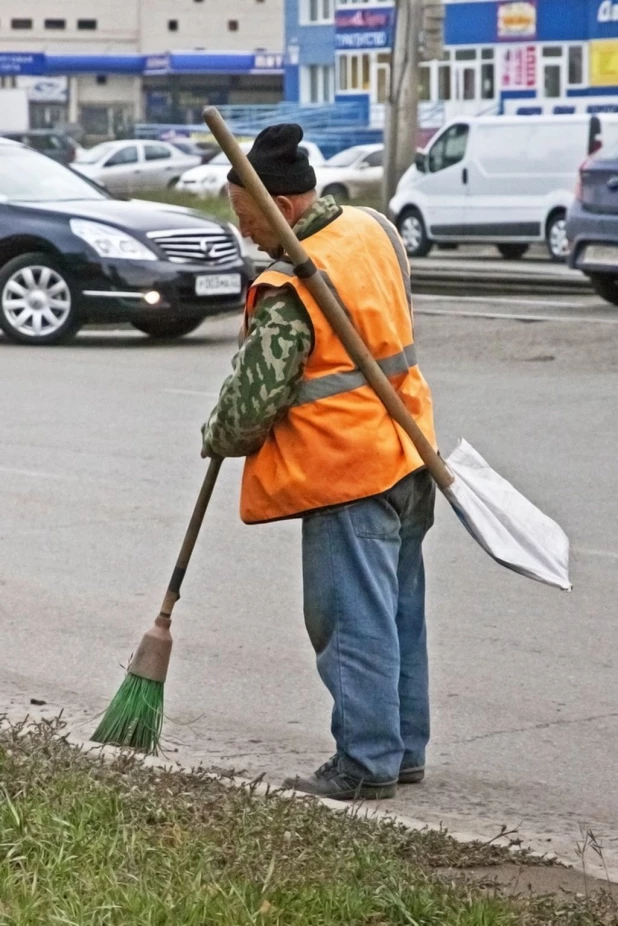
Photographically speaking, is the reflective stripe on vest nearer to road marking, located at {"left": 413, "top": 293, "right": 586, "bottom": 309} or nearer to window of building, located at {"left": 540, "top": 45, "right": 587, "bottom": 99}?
road marking, located at {"left": 413, "top": 293, "right": 586, "bottom": 309}

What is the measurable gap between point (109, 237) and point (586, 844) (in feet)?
34.6

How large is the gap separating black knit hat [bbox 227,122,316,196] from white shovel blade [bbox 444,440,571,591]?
0.76 meters

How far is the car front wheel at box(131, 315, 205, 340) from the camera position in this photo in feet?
50.1

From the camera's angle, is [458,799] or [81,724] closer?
[458,799]

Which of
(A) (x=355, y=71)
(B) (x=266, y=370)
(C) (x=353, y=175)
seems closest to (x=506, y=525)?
(B) (x=266, y=370)

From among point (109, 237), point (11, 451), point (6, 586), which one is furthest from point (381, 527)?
point (109, 237)

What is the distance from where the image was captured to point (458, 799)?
4.78 metres

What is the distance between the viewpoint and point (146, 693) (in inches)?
192

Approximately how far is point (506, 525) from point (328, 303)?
2.27ft

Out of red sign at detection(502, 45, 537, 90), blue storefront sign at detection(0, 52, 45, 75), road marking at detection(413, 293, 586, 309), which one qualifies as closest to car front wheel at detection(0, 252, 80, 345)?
road marking at detection(413, 293, 586, 309)

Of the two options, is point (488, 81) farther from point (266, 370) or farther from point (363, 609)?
point (266, 370)

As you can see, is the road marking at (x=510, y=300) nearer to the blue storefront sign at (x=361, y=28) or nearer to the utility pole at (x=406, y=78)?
the utility pole at (x=406, y=78)

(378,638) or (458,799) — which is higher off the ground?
(378,638)

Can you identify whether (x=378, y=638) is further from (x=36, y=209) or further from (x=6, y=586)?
(x=36, y=209)
